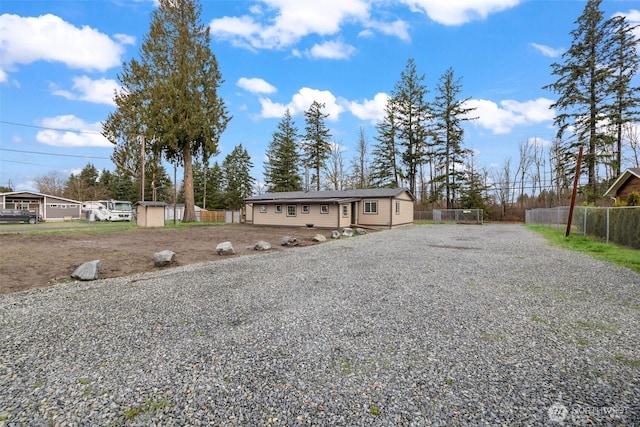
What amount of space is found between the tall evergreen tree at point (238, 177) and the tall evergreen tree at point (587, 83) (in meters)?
35.9

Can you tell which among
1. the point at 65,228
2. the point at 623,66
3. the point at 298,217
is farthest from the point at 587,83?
the point at 65,228

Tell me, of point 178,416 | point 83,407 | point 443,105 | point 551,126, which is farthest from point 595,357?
point 443,105

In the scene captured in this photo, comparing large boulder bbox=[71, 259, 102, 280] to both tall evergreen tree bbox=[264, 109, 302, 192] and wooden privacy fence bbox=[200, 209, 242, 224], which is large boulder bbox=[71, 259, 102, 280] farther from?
tall evergreen tree bbox=[264, 109, 302, 192]

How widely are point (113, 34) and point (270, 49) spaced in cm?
681

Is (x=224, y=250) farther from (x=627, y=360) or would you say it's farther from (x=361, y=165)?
(x=361, y=165)

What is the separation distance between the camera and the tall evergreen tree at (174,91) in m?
22.4

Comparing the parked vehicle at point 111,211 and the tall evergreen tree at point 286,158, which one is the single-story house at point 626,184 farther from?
the parked vehicle at point 111,211

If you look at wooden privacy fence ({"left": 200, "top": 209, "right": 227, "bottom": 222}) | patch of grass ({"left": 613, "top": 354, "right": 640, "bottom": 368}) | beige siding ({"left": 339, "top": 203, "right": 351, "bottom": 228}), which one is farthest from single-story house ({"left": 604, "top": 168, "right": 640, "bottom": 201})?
wooden privacy fence ({"left": 200, "top": 209, "right": 227, "bottom": 222})

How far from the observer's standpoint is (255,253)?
10.0 metres

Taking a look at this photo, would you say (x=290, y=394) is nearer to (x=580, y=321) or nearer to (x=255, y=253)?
(x=580, y=321)

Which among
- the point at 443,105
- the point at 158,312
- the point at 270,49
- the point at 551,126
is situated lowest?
the point at 158,312

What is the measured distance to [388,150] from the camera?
32.8 metres

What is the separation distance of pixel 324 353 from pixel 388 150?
104 ft

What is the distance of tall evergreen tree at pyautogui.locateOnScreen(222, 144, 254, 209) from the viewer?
4281cm
